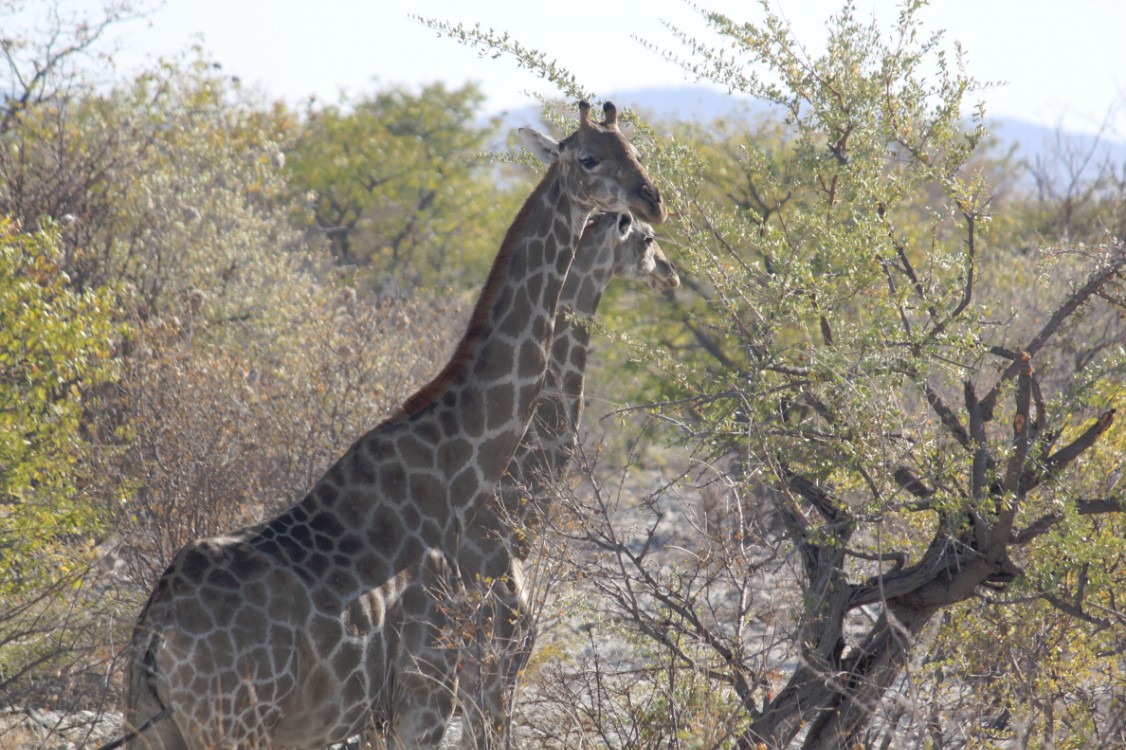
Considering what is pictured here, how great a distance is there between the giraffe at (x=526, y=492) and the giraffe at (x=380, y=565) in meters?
0.23

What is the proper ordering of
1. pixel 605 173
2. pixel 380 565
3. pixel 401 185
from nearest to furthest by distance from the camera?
pixel 380 565 → pixel 605 173 → pixel 401 185

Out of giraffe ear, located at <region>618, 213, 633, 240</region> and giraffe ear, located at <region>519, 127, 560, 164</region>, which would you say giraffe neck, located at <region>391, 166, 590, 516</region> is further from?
giraffe ear, located at <region>618, 213, 633, 240</region>

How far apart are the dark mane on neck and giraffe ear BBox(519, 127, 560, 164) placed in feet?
0.60

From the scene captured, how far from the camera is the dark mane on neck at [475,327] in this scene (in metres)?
6.68

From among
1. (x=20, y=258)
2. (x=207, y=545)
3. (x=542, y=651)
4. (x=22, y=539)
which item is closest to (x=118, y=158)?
(x=20, y=258)

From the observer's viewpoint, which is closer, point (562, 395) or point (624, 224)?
point (562, 395)

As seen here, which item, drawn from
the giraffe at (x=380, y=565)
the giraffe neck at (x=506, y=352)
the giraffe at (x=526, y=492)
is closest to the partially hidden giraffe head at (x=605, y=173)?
the giraffe at (x=380, y=565)

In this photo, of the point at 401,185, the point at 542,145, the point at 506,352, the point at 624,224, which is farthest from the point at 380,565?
the point at 401,185

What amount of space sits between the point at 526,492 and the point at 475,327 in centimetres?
97

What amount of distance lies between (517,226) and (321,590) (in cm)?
244

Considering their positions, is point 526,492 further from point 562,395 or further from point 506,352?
point 562,395

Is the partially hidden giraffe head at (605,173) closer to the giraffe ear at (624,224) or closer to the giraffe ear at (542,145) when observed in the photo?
the giraffe ear at (542,145)

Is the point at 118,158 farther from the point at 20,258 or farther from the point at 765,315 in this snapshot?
the point at 765,315

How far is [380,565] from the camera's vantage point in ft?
20.1
